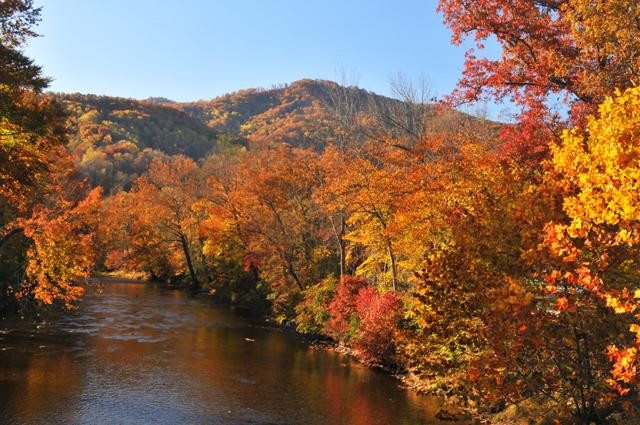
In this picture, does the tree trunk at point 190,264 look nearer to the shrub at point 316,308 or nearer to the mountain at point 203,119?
the mountain at point 203,119

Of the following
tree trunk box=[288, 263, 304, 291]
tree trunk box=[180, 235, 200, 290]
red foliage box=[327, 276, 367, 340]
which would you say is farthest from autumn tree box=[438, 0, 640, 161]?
tree trunk box=[180, 235, 200, 290]

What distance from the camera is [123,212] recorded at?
5744cm

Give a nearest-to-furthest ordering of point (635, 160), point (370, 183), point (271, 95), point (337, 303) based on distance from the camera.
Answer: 1. point (635, 160)
2. point (370, 183)
3. point (337, 303)
4. point (271, 95)

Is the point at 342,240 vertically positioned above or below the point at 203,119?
below

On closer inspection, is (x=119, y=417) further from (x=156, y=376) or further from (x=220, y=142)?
(x=220, y=142)

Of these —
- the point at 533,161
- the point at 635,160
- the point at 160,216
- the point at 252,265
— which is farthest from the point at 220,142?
the point at 635,160

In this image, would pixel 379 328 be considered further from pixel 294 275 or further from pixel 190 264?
pixel 190 264

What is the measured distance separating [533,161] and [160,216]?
41.0 m

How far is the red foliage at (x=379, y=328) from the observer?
21.8 metres

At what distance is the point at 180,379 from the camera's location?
18016 millimetres

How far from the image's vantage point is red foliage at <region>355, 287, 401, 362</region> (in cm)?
2177

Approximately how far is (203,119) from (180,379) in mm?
162232

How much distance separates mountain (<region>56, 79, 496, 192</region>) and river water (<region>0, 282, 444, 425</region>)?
15099 mm

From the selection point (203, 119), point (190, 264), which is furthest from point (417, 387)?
point (203, 119)
